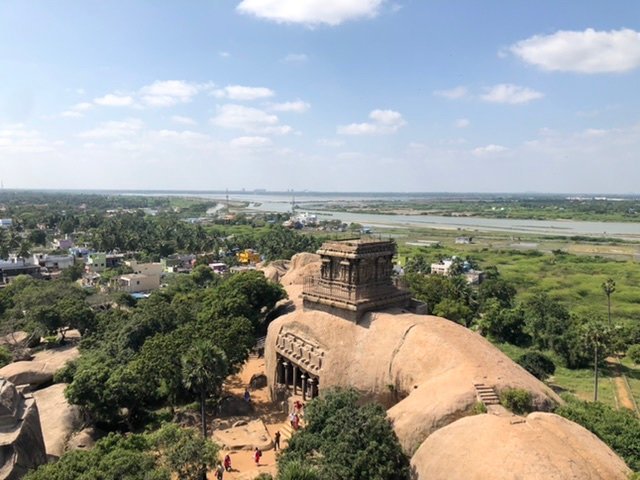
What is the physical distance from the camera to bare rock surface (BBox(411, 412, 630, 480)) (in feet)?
51.1

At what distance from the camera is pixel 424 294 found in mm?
50438

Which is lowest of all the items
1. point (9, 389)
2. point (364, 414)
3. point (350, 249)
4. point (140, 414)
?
point (140, 414)

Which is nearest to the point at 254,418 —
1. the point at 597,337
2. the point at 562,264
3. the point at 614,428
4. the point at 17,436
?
the point at 17,436

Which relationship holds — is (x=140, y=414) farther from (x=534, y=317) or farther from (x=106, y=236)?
(x=106, y=236)

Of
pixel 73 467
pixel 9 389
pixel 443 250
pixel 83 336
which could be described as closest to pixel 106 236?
pixel 83 336

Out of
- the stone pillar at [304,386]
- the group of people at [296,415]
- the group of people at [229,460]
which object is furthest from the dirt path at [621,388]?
the group of people at [229,460]

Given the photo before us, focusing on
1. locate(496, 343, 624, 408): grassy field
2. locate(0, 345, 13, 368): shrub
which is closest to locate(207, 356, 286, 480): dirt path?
locate(0, 345, 13, 368): shrub

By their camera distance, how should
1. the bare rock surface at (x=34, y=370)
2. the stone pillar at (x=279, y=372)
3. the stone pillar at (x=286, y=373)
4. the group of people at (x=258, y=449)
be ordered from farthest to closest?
the bare rock surface at (x=34, y=370) → the stone pillar at (x=279, y=372) → the stone pillar at (x=286, y=373) → the group of people at (x=258, y=449)

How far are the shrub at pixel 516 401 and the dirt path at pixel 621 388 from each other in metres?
17.3

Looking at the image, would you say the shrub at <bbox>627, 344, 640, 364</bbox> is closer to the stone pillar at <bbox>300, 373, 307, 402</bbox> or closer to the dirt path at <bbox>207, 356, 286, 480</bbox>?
the stone pillar at <bbox>300, 373, 307, 402</bbox>

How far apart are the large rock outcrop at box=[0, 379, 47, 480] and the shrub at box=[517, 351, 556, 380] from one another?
1374 inches

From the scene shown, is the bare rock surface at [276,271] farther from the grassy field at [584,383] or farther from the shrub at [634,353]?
the shrub at [634,353]

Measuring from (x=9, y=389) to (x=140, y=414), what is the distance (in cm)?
875

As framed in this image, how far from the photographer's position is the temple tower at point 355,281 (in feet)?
96.9
